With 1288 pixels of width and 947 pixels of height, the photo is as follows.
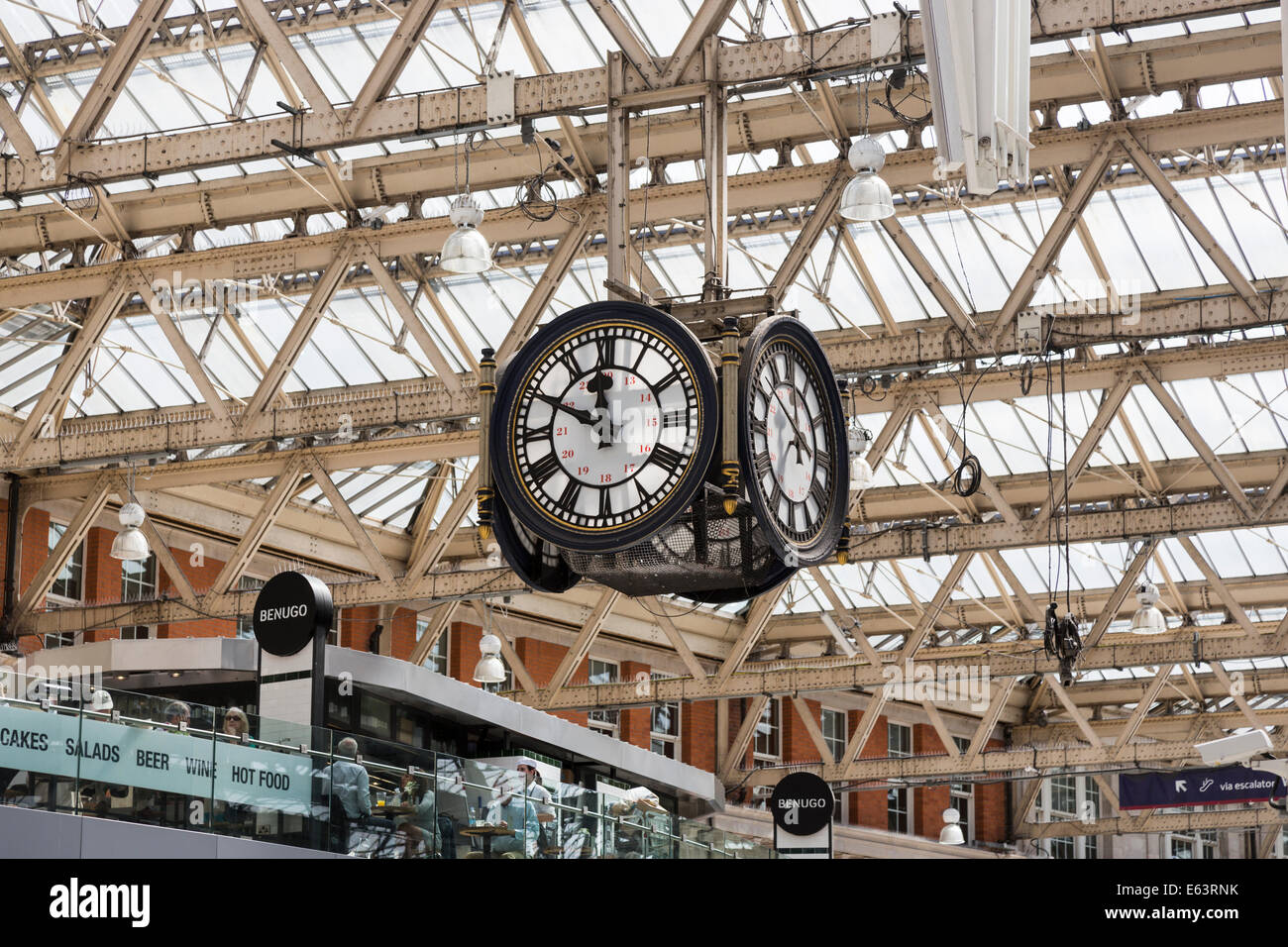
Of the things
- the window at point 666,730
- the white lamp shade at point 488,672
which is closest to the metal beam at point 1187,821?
the window at point 666,730

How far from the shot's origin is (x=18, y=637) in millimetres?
29172

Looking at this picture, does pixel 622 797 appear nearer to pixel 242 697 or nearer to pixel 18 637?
pixel 242 697

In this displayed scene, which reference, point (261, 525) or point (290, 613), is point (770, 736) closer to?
point (261, 525)

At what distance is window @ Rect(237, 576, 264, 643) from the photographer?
2688cm

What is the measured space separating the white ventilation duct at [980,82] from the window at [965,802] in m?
39.6

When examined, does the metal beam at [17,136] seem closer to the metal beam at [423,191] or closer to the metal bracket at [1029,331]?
the metal beam at [423,191]

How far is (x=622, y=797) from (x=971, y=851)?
24846mm

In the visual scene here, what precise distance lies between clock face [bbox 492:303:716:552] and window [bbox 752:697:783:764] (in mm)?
34635

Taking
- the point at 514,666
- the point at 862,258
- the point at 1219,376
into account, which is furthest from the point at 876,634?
the point at 1219,376

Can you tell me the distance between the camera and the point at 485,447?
383 inches

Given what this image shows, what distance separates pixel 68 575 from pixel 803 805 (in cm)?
1468

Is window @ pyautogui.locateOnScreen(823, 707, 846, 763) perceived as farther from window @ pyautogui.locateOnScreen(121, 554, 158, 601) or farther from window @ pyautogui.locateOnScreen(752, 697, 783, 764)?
window @ pyautogui.locateOnScreen(121, 554, 158, 601)

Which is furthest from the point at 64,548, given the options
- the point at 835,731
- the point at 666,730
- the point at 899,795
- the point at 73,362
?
the point at 899,795

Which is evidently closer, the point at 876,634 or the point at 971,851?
the point at 876,634
